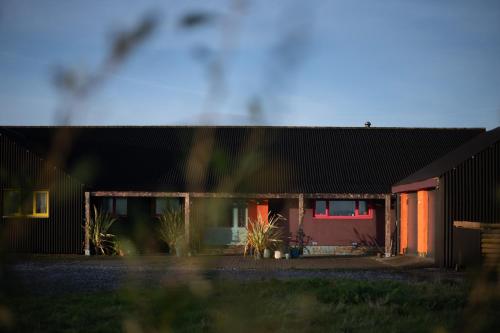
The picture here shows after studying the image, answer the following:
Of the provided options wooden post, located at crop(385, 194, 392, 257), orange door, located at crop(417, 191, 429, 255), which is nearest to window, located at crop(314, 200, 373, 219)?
wooden post, located at crop(385, 194, 392, 257)

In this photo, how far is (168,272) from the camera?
70.9 inches

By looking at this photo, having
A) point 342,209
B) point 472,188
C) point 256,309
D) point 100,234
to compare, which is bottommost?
point 100,234

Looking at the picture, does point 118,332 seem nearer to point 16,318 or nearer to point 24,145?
point 16,318

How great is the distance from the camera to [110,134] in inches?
1200

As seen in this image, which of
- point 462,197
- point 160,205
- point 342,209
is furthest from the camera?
point 160,205

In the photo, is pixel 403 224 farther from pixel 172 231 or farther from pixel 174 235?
pixel 174 235

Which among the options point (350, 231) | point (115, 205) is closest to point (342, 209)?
point (350, 231)

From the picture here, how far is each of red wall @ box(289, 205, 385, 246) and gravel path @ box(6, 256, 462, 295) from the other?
2.38 m

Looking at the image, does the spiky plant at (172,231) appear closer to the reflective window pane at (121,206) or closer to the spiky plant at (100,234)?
the spiky plant at (100,234)

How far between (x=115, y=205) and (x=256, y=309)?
84.8ft

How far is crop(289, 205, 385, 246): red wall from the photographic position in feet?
86.5

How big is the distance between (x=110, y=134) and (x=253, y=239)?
33.5ft

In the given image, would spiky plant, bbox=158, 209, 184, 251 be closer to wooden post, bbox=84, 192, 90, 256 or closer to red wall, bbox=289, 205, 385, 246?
wooden post, bbox=84, 192, 90, 256

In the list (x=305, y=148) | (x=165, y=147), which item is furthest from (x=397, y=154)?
(x=165, y=147)
